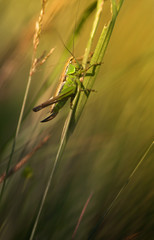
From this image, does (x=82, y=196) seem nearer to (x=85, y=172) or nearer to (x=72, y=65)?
(x=85, y=172)

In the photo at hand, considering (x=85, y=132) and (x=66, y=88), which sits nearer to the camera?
(x=66, y=88)

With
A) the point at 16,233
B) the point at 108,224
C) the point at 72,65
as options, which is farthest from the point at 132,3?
the point at 16,233

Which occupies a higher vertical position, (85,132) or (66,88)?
(66,88)

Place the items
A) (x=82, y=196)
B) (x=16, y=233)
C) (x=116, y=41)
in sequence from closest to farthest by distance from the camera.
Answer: (x=16, y=233) < (x=82, y=196) < (x=116, y=41)

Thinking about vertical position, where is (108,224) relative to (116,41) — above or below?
below
